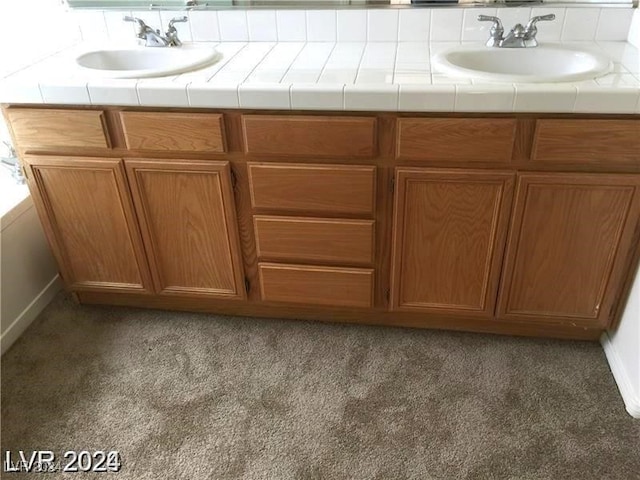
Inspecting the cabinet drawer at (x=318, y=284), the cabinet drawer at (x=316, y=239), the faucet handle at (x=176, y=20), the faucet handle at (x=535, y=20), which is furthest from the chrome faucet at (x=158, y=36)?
the faucet handle at (x=535, y=20)

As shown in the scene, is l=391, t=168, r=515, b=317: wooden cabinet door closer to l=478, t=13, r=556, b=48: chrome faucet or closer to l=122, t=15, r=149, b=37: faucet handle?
l=478, t=13, r=556, b=48: chrome faucet

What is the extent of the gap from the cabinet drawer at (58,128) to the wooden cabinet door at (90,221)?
0.18 ft

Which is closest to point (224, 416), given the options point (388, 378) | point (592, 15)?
point (388, 378)

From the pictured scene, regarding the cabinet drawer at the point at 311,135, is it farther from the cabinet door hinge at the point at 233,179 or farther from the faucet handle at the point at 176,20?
the faucet handle at the point at 176,20

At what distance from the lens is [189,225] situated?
5.82ft

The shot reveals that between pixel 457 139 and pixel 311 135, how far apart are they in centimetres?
40

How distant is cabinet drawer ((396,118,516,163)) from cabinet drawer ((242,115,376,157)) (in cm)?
10

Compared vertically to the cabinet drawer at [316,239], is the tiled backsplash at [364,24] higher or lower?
higher

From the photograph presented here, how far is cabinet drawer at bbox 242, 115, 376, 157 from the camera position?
1.50m

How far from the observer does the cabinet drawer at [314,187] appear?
1580mm

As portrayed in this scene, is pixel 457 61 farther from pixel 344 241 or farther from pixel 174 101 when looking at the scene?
pixel 174 101

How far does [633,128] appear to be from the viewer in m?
1.41

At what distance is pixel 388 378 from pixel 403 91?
2.87ft

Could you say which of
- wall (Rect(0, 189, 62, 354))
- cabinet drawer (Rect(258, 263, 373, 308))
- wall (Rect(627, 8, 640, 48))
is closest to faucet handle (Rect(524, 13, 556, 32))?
wall (Rect(627, 8, 640, 48))
